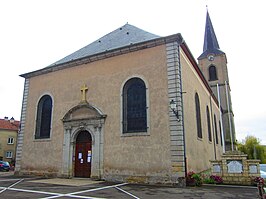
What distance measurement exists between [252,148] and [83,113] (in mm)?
31423

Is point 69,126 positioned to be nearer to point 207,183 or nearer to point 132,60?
point 132,60

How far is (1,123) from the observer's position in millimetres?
35969

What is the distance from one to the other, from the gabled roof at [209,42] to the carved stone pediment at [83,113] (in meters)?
23.6

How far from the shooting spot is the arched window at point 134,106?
38.0 feet

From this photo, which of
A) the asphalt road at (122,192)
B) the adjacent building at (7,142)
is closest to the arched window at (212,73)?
the asphalt road at (122,192)

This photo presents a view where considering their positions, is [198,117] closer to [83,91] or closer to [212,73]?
[83,91]

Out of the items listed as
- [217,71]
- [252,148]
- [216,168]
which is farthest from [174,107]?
[252,148]

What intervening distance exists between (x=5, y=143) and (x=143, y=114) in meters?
30.5

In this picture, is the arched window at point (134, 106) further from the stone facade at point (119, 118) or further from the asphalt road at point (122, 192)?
the asphalt road at point (122, 192)

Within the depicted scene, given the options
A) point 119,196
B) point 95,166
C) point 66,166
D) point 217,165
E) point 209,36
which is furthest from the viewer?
point 209,36

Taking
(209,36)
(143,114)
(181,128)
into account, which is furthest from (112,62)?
(209,36)

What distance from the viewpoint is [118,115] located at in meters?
12.0

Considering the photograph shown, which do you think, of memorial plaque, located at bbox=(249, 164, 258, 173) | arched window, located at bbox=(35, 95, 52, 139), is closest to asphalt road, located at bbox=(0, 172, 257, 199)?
memorial plaque, located at bbox=(249, 164, 258, 173)

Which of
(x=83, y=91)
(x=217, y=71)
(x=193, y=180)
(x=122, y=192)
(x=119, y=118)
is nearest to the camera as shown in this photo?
(x=122, y=192)
